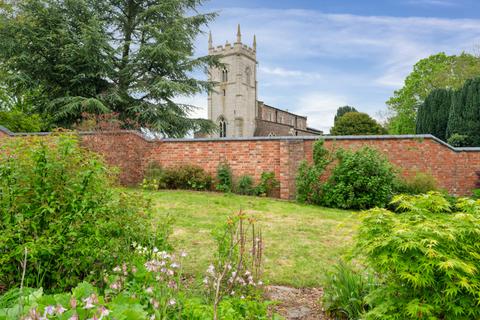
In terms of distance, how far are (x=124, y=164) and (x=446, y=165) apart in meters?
10.4

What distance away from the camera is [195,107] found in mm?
20219

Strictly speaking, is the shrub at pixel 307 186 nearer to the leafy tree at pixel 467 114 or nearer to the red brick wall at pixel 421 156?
the red brick wall at pixel 421 156

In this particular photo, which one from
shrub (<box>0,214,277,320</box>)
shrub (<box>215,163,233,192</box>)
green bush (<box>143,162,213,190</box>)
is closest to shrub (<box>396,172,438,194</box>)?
shrub (<box>215,163,233,192</box>)

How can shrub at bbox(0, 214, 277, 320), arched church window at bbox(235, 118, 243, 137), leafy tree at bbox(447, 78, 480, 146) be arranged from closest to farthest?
1. shrub at bbox(0, 214, 277, 320)
2. leafy tree at bbox(447, 78, 480, 146)
3. arched church window at bbox(235, 118, 243, 137)

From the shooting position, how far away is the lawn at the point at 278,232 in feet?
16.6

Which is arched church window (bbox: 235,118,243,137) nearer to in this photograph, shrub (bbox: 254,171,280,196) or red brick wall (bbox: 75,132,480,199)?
red brick wall (bbox: 75,132,480,199)

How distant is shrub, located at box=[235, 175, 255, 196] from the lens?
12250mm

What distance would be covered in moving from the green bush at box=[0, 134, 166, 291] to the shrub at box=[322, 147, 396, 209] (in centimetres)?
862

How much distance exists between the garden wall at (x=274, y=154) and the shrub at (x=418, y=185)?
1.50ft

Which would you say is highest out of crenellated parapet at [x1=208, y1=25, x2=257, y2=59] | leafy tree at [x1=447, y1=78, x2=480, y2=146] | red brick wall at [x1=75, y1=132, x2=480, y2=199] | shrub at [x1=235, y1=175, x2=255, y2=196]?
crenellated parapet at [x1=208, y1=25, x2=257, y2=59]

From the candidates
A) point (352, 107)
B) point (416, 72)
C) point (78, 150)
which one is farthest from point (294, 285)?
point (352, 107)

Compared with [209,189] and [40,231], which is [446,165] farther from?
[40,231]

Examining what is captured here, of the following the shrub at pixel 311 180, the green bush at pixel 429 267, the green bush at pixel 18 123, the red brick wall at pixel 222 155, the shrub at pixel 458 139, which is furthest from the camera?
the shrub at pixel 458 139

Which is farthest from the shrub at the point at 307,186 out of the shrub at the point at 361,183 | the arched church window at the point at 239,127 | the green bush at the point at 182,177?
the arched church window at the point at 239,127
